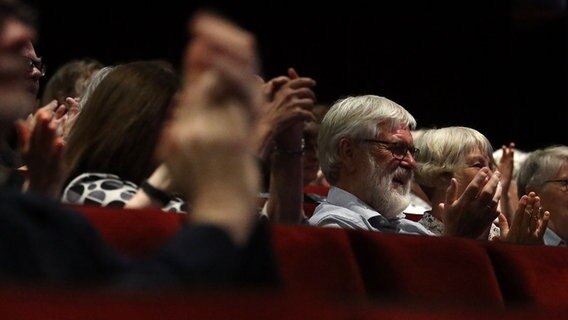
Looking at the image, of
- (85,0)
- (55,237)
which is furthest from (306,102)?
(85,0)

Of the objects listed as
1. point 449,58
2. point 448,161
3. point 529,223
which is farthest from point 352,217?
point 449,58

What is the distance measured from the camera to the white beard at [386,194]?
5.51 feet

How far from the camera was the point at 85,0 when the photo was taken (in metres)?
2.61

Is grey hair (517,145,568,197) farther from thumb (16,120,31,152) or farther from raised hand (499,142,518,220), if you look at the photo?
thumb (16,120,31,152)

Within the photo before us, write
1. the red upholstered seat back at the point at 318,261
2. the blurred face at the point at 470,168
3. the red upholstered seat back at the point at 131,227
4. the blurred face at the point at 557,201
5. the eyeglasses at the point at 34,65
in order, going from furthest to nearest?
the blurred face at the point at 557,201 → the blurred face at the point at 470,168 → the eyeglasses at the point at 34,65 → the red upholstered seat back at the point at 318,261 → the red upholstered seat back at the point at 131,227

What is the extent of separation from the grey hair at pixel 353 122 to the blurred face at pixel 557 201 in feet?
1.48

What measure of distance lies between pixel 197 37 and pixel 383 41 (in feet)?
8.94

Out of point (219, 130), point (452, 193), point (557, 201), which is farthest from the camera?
point (557, 201)

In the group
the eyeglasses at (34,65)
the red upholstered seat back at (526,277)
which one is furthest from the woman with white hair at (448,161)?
the eyeglasses at (34,65)

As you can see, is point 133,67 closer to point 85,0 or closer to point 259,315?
point 259,315

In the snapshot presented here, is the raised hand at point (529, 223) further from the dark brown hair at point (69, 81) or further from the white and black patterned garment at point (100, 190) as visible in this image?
the dark brown hair at point (69, 81)

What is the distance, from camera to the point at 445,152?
1929 mm

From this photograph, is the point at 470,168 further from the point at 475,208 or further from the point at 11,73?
the point at 11,73

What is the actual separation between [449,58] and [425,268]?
224 centimetres
